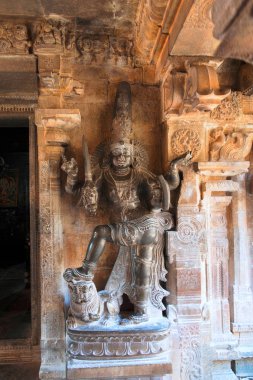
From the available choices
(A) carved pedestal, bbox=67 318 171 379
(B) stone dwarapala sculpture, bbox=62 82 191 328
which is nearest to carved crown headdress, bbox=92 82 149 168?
(B) stone dwarapala sculpture, bbox=62 82 191 328

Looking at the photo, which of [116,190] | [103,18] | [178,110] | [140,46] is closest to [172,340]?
[116,190]

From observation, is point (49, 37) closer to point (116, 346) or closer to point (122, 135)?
point (122, 135)

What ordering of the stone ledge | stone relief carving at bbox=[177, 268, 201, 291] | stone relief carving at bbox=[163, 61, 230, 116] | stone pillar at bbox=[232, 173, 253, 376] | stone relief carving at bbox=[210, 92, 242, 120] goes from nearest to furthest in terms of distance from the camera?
stone relief carving at bbox=[163, 61, 230, 116]
the stone ledge
stone relief carving at bbox=[177, 268, 201, 291]
stone relief carving at bbox=[210, 92, 242, 120]
stone pillar at bbox=[232, 173, 253, 376]

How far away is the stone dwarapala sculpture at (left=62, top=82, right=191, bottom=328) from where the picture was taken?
10.7 feet

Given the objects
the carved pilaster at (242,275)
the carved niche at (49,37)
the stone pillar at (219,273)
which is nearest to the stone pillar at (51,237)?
the carved niche at (49,37)

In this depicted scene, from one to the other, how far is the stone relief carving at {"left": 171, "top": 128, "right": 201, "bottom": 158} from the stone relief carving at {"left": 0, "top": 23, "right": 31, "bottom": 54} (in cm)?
163

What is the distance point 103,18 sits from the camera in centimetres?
338

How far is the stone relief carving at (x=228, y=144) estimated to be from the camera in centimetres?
359

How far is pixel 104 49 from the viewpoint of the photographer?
11.8 feet

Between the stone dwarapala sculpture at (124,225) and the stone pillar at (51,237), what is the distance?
0.27m

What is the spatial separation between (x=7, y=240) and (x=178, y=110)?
27.3ft

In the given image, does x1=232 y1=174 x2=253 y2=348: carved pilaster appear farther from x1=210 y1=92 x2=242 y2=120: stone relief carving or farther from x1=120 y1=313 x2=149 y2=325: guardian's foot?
x1=120 y1=313 x2=149 y2=325: guardian's foot

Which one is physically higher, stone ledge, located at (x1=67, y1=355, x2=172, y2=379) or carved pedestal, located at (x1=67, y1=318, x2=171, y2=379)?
carved pedestal, located at (x1=67, y1=318, x2=171, y2=379)

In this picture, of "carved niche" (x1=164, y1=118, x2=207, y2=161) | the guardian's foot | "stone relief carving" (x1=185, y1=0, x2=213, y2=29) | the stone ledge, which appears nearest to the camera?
"stone relief carving" (x1=185, y1=0, x2=213, y2=29)
